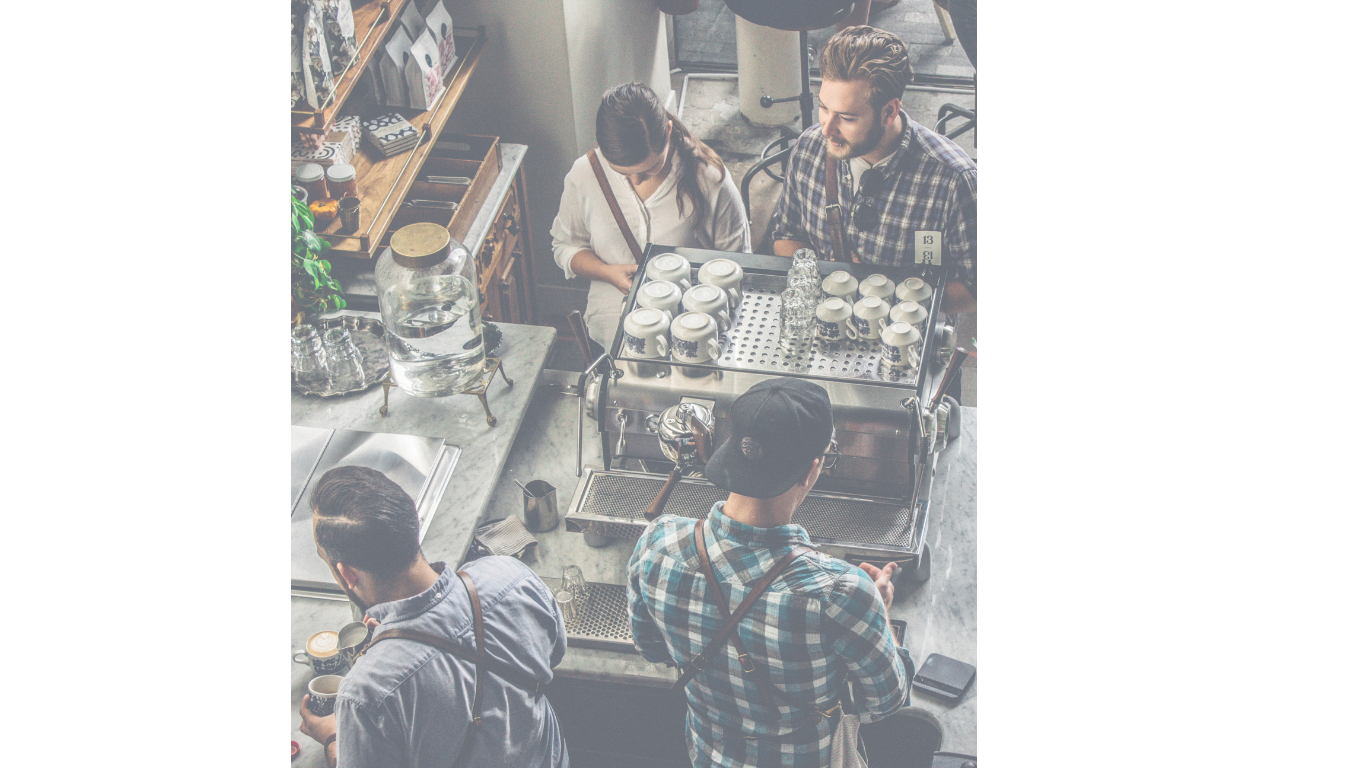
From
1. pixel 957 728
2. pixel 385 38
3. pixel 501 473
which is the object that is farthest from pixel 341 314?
pixel 957 728

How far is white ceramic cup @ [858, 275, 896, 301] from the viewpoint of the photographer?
260cm

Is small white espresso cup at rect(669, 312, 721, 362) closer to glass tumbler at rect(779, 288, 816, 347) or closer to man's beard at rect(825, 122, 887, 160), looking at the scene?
glass tumbler at rect(779, 288, 816, 347)

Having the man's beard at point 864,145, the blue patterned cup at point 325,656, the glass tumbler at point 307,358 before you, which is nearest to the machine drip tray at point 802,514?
the blue patterned cup at point 325,656

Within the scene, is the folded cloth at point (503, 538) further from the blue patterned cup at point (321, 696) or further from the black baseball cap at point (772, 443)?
the black baseball cap at point (772, 443)

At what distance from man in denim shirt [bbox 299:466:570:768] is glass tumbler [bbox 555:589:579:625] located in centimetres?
30

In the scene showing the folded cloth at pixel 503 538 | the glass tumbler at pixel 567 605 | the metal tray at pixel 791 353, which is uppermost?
the metal tray at pixel 791 353

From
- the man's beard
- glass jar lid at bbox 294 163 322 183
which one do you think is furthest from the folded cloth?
the man's beard

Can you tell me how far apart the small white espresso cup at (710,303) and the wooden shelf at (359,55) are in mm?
1200

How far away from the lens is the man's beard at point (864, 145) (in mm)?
2945

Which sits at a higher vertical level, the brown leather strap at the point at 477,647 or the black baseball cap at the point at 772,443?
the black baseball cap at the point at 772,443

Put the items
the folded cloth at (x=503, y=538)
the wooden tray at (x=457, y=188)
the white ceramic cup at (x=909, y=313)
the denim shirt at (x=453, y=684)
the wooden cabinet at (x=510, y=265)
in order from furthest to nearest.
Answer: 1. the wooden cabinet at (x=510, y=265)
2. the wooden tray at (x=457, y=188)
3. the folded cloth at (x=503, y=538)
4. the white ceramic cup at (x=909, y=313)
5. the denim shirt at (x=453, y=684)

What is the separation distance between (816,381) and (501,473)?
958 millimetres

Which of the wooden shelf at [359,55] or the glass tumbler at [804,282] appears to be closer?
the glass tumbler at [804,282]
